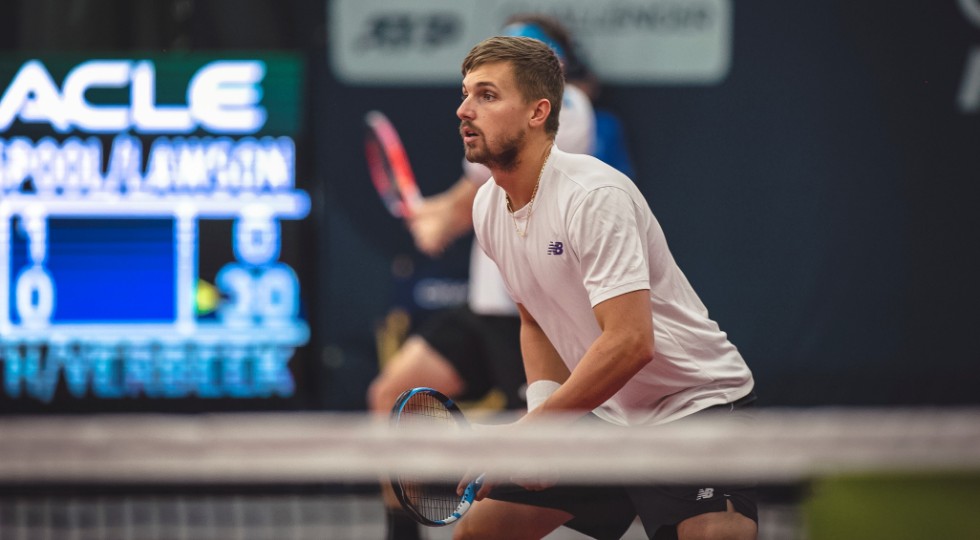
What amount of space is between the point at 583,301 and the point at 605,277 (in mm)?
197

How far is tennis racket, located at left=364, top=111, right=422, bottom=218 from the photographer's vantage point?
15.5 ft

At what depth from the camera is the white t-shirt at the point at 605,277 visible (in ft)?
7.66

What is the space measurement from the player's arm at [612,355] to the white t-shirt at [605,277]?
1.1 inches

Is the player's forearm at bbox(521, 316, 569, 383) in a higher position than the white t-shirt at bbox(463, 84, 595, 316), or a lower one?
lower

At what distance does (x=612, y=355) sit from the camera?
2275mm

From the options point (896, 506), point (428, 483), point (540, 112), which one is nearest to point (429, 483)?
point (428, 483)

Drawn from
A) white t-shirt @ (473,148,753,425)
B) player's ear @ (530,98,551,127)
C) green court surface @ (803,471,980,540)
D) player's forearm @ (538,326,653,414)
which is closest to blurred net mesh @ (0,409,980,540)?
green court surface @ (803,471,980,540)

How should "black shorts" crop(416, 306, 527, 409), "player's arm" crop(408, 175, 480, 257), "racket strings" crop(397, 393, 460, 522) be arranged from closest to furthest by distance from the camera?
"racket strings" crop(397, 393, 460, 522)
"black shorts" crop(416, 306, 527, 409)
"player's arm" crop(408, 175, 480, 257)

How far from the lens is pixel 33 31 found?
15.6 feet

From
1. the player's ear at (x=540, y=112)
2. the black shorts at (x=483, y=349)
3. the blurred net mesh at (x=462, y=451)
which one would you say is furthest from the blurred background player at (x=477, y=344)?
the blurred net mesh at (x=462, y=451)

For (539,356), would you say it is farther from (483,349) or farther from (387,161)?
(387,161)

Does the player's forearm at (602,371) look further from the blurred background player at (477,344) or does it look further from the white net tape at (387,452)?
the blurred background player at (477,344)

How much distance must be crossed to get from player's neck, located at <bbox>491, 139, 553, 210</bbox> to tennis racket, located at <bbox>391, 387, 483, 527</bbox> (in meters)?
0.44

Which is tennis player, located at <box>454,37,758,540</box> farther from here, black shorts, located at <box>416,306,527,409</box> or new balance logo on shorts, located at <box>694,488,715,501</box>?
black shorts, located at <box>416,306,527,409</box>
